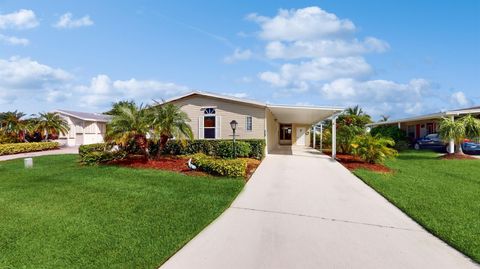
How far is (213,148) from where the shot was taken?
14867 mm

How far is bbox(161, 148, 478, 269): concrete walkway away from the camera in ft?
13.6

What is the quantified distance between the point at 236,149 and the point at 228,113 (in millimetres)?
3260

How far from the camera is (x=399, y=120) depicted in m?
27.6

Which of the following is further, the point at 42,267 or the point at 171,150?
the point at 171,150

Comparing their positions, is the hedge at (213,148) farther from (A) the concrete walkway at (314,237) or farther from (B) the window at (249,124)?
(A) the concrete walkway at (314,237)

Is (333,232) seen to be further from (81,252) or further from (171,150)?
(171,150)

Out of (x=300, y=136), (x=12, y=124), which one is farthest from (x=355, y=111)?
(x=12, y=124)

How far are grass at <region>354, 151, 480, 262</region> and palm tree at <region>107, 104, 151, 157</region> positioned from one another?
8.69 m

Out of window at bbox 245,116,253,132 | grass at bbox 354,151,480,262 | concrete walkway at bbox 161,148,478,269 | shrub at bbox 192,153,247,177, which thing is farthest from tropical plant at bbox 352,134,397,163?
shrub at bbox 192,153,247,177

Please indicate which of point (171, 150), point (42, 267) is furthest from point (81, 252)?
point (171, 150)

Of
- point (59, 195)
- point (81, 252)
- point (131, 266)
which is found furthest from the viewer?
point (59, 195)

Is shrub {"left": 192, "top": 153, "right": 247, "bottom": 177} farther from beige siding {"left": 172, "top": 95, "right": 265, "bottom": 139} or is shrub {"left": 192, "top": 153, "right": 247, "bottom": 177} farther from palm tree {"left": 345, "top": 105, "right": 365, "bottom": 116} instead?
palm tree {"left": 345, "top": 105, "right": 365, "bottom": 116}

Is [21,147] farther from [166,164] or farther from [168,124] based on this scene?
[168,124]

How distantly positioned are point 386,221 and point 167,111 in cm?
934
